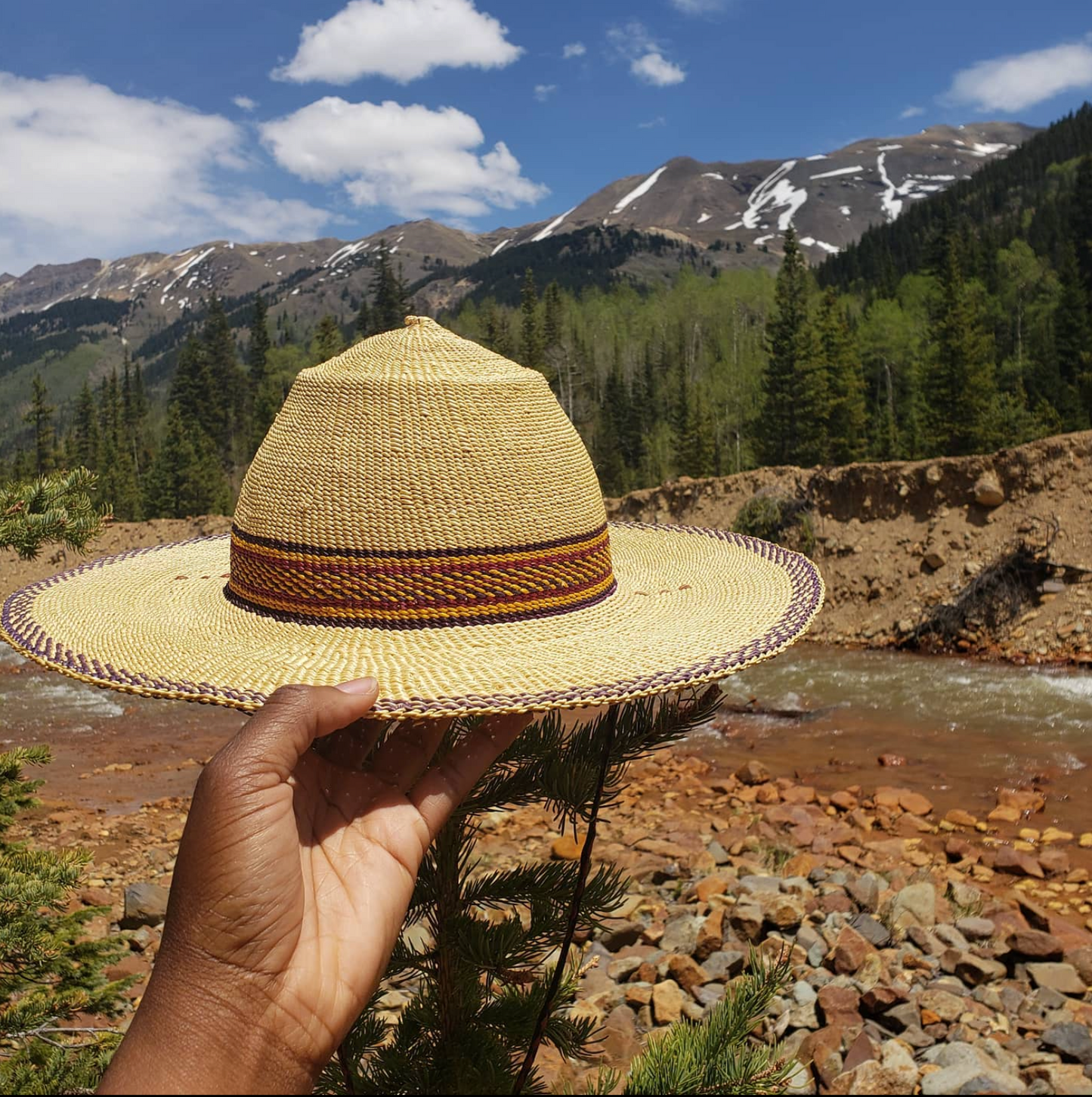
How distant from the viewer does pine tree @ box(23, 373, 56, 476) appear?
46.3m

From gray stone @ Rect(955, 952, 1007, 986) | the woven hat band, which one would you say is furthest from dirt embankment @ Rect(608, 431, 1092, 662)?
the woven hat band

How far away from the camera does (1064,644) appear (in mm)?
13578

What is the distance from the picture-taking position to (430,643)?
71.2 inches

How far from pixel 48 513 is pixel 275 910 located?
10.2ft

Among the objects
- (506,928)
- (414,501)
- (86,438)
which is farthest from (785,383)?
(86,438)

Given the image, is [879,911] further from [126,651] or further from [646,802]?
[126,651]

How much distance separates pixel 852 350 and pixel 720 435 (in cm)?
1301

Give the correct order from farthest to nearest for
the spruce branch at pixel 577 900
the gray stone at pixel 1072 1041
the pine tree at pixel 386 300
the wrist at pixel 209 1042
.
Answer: the pine tree at pixel 386 300
the gray stone at pixel 1072 1041
the spruce branch at pixel 577 900
the wrist at pixel 209 1042

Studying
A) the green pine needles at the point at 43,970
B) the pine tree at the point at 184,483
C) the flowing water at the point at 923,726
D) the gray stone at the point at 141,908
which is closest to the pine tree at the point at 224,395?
the pine tree at the point at 184,483

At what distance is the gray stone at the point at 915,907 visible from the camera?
5.34 meters

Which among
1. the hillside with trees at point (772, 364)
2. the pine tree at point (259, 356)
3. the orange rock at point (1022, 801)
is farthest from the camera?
the pine tree at point (259, 356)

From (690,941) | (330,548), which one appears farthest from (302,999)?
(690,941)

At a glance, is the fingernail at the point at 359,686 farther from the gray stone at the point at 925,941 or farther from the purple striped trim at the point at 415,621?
the gray stone at the point at 925,941

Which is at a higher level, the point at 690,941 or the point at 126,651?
the point at 126,651
